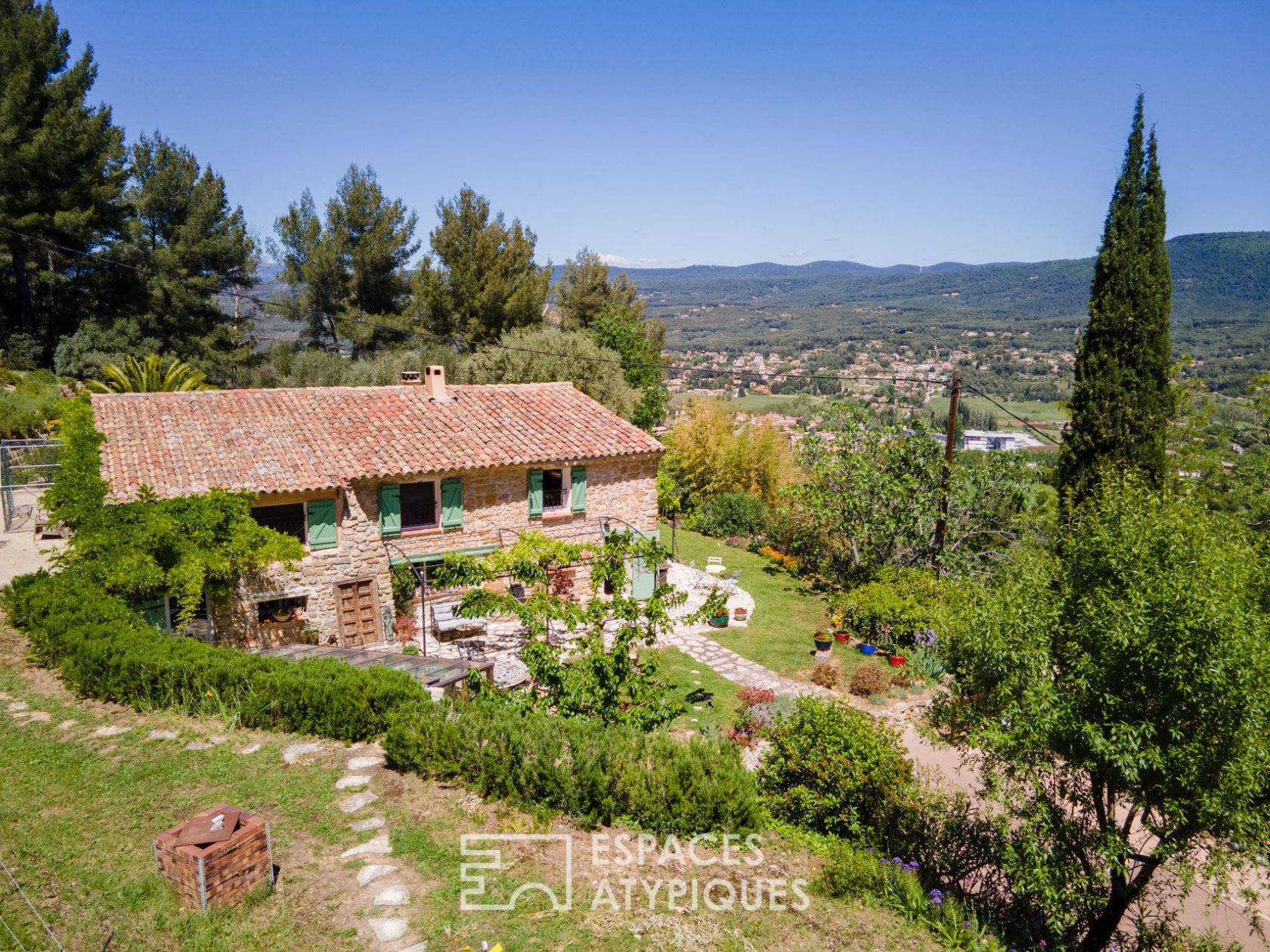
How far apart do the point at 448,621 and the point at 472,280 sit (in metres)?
22.9

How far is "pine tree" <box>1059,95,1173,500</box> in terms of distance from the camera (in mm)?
18844

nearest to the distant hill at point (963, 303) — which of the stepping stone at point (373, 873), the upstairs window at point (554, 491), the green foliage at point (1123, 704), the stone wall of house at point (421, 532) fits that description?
the stone wall of house at point (421, 532)

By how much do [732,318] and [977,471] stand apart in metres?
115

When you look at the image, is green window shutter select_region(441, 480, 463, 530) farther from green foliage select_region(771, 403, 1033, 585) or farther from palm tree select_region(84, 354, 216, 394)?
palm tree select_region(84, 354, 216, 394)

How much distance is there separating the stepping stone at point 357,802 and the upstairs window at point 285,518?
8.78 m

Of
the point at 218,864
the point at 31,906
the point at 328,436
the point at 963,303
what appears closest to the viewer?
the point at 31,906

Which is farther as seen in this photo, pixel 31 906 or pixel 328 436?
pixel 328 436

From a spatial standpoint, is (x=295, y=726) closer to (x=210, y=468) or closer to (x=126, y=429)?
(x=210, y=468)

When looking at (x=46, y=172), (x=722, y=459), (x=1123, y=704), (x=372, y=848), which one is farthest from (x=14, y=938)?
(x=46, y=172)

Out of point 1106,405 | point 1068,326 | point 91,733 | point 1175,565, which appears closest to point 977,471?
point 1106,405

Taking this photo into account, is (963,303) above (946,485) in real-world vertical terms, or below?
above

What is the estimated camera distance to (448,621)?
1666 cm

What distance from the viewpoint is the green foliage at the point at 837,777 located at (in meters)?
9.07

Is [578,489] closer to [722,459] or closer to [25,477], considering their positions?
[722,459]
